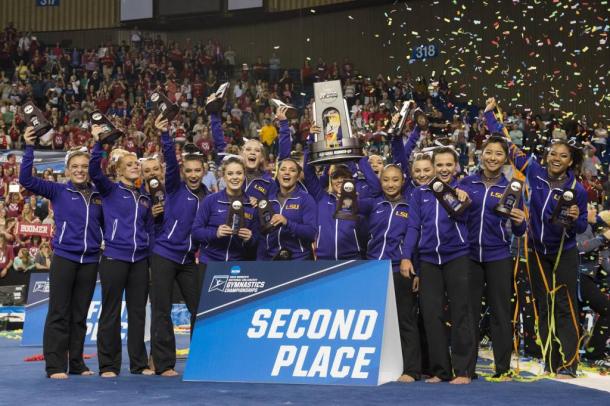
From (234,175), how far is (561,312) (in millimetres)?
3191

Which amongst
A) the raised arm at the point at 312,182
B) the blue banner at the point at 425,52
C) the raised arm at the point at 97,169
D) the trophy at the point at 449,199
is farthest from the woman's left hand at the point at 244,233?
the blue banner at the point at 425,52

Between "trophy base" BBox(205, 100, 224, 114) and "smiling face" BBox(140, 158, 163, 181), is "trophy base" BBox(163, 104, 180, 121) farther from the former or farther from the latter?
"smiling face" BBox(140, 158, 163, 181)

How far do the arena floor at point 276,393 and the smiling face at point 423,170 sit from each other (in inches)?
77.3

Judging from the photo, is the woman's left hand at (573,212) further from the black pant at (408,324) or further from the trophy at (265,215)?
the trophy at (265,215)

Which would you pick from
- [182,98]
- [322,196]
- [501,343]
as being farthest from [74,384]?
[182,98]

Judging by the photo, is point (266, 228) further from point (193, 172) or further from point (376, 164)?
point (376, 164)

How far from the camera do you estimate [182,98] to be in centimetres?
2730

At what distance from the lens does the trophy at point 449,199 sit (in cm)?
816

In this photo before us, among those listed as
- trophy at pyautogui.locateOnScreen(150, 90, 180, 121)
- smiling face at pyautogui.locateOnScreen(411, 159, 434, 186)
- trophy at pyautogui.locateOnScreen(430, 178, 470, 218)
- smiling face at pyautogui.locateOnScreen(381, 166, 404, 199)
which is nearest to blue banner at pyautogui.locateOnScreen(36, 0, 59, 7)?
trophy at pyautogui.locateOnScreen(150, 90, 180, 121)

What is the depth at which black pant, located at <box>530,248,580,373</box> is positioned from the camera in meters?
8.55

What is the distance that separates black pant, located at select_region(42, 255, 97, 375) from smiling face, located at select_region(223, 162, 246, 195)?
4.80 ft

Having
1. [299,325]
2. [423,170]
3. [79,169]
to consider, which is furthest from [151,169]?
[423,170]

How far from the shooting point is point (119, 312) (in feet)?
29.6

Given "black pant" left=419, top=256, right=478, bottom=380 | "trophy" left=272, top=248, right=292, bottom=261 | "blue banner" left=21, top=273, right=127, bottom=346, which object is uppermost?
"trophy" left=272, top=248, right=292, bottom=261
